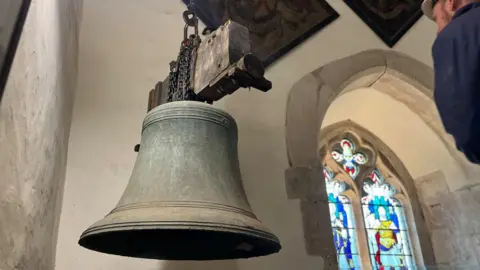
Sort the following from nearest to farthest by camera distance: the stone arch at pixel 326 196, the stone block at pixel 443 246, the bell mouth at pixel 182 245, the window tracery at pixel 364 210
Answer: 1. the bell mouth at pixel 182 245
2. the stone arch at pixel 326 196
3. the stone block at pixel 443 246
4. the window tracery at pixel 364 210

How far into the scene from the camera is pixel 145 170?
965 millimetres

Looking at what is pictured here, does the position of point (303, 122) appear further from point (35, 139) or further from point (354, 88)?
point (35, 139)

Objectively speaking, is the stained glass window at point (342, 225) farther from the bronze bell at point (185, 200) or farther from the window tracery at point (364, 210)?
the bronze bell at point (185, 200)

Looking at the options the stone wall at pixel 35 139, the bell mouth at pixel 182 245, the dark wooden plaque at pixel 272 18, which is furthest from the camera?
the dark wooden plaque at pixel 272 18

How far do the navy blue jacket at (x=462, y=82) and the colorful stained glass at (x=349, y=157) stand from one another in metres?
1.80

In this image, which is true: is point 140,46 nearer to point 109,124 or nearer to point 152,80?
point 152,80

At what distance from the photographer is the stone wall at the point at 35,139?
66 cm

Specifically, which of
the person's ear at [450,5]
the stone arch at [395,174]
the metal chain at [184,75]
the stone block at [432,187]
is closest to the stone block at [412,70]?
the stone block at [432,187]

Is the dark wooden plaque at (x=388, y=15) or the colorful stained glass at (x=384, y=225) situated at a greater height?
the dark wooden plaque at (x=388, y=15)

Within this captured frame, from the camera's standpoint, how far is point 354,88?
1.96m

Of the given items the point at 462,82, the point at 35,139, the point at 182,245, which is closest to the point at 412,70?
the point at 182,245

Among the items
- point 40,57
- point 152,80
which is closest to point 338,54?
point 152,80

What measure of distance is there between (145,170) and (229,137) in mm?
219

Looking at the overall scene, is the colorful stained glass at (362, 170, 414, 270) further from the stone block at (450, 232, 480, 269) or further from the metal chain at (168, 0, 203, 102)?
the metal chain at (168, 0, 203, 102)
